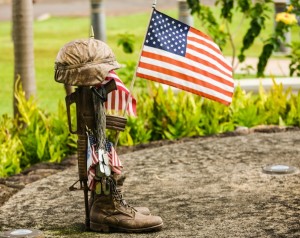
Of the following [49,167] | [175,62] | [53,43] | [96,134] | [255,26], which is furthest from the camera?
[53,43]

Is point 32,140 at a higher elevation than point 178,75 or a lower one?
lower

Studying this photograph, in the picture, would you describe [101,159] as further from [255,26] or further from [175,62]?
[255,26]

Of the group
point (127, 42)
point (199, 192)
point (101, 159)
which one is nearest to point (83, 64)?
point (101, 159)

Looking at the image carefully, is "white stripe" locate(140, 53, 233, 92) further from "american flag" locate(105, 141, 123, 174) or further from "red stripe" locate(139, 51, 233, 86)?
"american flag" locate(105, 141, 123, 174)

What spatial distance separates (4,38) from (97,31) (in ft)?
17.2

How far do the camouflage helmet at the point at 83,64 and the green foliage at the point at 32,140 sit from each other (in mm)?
2628

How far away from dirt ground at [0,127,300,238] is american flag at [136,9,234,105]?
84 centimetres

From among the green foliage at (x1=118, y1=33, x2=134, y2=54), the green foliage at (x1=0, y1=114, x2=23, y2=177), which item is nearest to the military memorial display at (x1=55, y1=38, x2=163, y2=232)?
the green foliage at (x1=0, y1=114, x2=23, y2=177)

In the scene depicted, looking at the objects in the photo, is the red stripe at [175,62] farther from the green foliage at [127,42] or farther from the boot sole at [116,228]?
the green foliage at [127,42]

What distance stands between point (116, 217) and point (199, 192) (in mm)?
1269

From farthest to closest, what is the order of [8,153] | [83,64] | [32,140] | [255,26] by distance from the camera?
1. [255,26]
2. [32,140]
3. [8,153]
4. [83,64]

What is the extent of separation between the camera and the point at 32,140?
28.7 feet

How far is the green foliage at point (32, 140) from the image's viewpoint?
8.52 m

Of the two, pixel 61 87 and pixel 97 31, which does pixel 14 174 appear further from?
pixel 97 31
